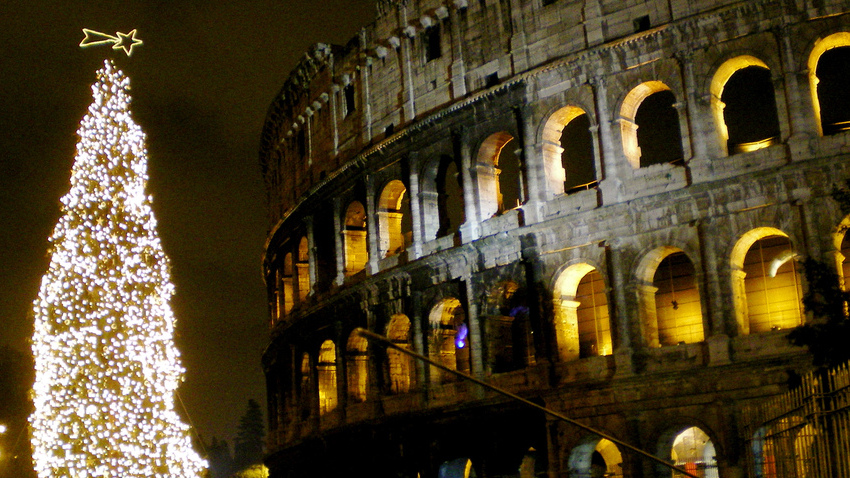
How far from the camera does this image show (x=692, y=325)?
2083 centimetres

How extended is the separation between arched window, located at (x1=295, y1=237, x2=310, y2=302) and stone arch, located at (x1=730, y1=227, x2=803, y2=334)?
1441 centimetres

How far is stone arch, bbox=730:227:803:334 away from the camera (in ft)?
62.7

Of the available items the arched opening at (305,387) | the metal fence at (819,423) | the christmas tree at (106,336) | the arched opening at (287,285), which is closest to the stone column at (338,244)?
the arched opening at (305,387)

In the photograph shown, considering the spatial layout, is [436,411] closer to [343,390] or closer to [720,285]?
[343,390]

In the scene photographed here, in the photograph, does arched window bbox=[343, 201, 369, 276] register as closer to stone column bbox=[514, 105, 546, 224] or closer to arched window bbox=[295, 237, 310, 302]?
arched window bbox=[295, 237, 310, 302]

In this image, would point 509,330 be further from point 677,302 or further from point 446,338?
point 677,302

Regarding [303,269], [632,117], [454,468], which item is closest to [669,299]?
[632,117]

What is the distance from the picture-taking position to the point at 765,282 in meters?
20.0

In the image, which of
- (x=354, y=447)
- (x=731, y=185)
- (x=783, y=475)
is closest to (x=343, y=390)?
(x=354, y=447)

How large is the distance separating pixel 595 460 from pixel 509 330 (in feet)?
11.7

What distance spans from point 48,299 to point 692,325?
12258 mm

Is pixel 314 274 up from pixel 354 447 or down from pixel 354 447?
up

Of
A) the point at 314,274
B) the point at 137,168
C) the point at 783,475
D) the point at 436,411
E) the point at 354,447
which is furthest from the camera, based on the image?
the point at 314,274

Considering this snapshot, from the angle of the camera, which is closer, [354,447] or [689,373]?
[689,373]
